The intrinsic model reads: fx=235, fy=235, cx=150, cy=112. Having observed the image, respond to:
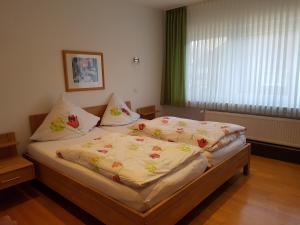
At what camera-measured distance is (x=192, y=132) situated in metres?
2.86

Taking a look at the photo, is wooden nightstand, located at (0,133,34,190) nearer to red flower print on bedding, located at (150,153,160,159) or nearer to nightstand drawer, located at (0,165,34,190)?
nightstand drawer, located at (0,165,34,190)

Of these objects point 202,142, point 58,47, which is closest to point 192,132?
point 202,142

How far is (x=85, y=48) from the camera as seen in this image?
350cm

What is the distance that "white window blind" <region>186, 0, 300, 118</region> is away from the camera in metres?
3.44

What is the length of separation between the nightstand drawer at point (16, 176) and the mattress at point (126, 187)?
0.55 feet

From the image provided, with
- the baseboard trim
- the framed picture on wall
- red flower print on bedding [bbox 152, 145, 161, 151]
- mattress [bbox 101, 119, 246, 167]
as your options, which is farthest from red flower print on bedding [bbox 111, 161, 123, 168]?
the baseboard trim

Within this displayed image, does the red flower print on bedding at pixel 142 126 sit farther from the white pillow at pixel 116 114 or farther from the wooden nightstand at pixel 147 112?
the wooden nightstand at pixel 147 112

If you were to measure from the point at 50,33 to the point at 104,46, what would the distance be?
883 millimetres

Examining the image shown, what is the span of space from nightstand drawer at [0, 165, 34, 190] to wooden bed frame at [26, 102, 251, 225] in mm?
127

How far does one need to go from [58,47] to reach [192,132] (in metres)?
2.12

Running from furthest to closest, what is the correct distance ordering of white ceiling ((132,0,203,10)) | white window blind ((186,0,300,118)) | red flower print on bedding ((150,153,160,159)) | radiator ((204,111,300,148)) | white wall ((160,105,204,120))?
white wall ((160,105,204,120))
white ceiling ((132,0,203,10))
radiator ((204,111,300,148))
white window blind ((186,0,300,118))
red flower print on bedding ((150,153,160,159))

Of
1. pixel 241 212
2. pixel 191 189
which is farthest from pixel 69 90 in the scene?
pixel 241 212

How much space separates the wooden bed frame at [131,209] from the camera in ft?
5.74

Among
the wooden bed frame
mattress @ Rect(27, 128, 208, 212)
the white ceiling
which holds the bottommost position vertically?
the wooden bed frame
